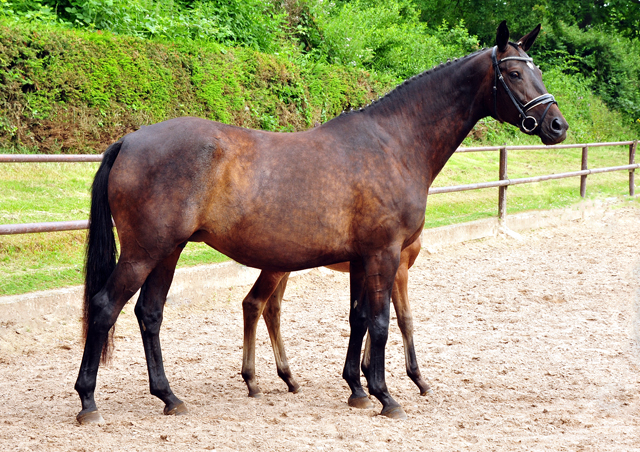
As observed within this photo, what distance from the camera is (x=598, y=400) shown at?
146 inches

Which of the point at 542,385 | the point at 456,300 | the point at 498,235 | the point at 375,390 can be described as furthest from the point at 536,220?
the point at 375,390

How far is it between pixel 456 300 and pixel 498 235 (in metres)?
3.47

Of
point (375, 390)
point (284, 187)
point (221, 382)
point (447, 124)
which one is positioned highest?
point (447, 124)

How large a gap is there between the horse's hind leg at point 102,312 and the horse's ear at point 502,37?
2323 mm

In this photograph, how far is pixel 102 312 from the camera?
331 centimetres

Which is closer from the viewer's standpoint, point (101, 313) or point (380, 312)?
Result: point (101, 313)

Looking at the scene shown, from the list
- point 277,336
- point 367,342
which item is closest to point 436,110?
point 367,342

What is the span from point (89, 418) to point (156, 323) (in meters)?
0.60

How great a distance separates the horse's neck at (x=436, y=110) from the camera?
12.4ft

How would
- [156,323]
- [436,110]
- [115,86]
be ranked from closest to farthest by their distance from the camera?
[156,323], [436,110], [115,86]

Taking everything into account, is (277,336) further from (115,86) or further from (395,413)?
(115,86)

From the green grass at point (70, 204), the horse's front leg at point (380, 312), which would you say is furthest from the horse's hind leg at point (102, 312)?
the green grass at point (70, 204)

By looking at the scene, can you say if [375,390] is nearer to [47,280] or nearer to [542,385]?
[542,385]

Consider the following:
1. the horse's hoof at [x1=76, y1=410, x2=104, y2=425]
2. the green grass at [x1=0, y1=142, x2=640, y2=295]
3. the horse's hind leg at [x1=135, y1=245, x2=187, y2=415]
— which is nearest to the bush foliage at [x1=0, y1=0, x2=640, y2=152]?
the green grass at [x1=0, y1=142, x2=640, y2=295]
